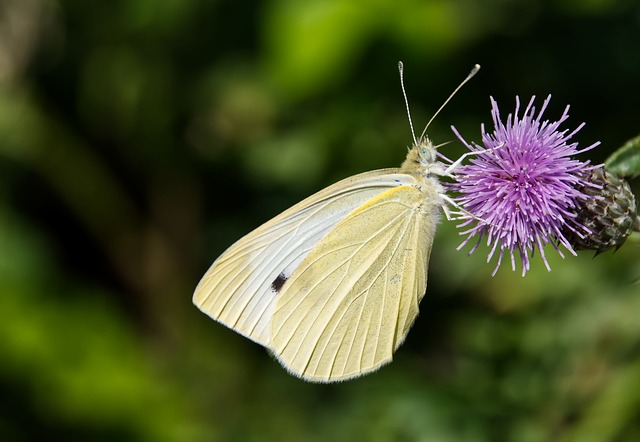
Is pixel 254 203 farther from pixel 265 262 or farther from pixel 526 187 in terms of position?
pixel 526 187

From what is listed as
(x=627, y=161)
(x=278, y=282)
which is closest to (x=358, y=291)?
(x=278, y=282)

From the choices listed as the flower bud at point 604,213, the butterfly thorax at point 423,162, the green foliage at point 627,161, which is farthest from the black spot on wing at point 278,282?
the green foliage at point 627,161

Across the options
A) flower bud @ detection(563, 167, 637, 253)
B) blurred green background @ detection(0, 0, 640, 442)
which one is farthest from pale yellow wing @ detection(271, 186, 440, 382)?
blurred green background @ detection(0, 0, 640, 442)

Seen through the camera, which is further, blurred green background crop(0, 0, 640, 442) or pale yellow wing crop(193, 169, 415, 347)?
blurred green background crop(0, 0, 640, 442)

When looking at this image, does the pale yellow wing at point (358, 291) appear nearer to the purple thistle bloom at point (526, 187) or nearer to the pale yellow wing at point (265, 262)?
the pale yellow wing at point (265, 262)

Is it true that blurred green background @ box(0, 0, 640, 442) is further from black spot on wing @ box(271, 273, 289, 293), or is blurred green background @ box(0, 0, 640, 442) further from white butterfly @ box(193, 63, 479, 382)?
black spot on wing @ box(271, 273, 289, 293)

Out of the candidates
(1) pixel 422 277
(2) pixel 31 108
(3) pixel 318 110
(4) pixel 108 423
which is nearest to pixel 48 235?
(2) pixel 31 108

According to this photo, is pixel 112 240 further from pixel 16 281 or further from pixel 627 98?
pixel 627 98
